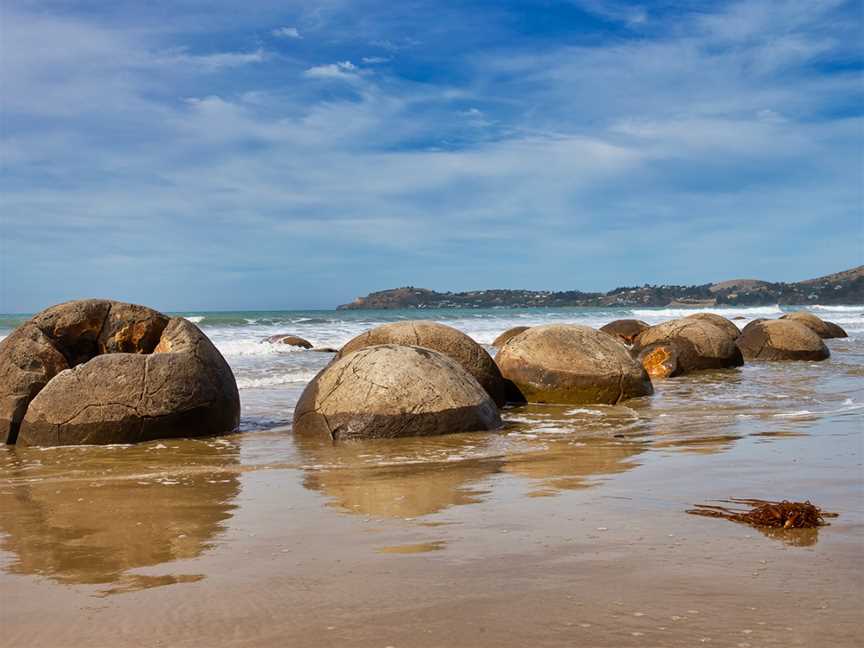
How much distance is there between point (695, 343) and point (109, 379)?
1163 cm

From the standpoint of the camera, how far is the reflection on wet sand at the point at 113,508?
13.7 feet

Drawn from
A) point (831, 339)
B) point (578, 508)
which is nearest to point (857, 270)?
point (831, 339)

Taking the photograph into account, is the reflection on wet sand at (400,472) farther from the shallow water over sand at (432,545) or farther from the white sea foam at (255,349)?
the white sea foam at (255,349)

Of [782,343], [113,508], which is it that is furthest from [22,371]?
[782,343]

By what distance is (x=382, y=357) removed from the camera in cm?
883

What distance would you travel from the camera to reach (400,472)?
674cm

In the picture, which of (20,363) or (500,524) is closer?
(500,524)

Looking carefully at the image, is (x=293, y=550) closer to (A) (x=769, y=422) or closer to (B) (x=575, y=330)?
(A) (x=769, y=422)

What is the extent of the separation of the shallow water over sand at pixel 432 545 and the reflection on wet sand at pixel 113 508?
0.02m

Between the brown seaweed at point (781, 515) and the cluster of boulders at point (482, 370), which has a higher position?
the cluster of boulders at point (482, 370)

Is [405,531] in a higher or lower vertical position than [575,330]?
lower

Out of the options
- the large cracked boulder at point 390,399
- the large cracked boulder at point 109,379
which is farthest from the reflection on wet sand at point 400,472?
the large cracked boulder at point 109,379

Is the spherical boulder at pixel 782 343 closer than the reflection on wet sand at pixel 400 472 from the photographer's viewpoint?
No

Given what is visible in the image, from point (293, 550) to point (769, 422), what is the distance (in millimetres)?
Result: 6657
